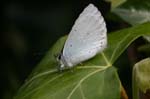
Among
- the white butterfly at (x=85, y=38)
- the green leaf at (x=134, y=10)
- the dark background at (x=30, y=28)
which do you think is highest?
the white butterfly at (x=85, y=38)

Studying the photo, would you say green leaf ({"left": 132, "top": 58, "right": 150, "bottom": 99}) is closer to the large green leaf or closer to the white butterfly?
the large green leaf

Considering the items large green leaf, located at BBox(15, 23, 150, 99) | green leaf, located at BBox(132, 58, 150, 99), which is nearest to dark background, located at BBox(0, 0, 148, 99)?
large green leaf, located at BBox(15, 23, 150, 99)

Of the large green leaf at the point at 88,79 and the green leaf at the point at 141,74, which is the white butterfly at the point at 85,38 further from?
the green leaf at the point at 141,74

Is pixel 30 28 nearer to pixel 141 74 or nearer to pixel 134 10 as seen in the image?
pixel 134 10

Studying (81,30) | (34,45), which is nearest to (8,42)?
(34,45)

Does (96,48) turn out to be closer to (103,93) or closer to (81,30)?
(81,30)

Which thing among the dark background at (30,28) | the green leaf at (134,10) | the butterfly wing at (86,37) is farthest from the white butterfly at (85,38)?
the dark background at (30,28)
